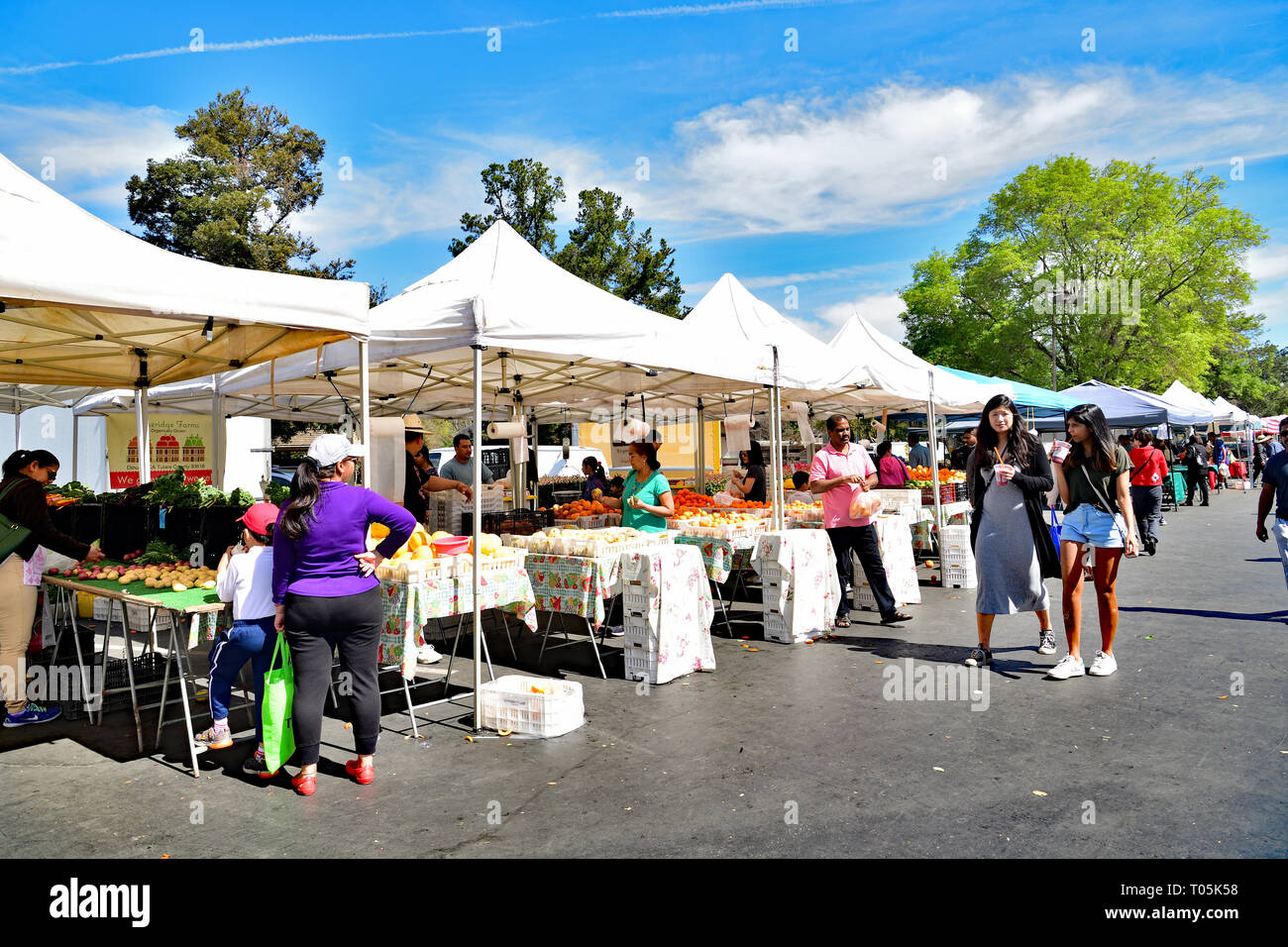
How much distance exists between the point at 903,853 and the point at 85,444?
18.5 meters

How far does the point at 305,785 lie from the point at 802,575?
504 centimetres

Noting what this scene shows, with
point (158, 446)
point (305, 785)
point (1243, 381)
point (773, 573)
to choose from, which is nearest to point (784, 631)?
point (773, 573)

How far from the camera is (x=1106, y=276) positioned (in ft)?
117

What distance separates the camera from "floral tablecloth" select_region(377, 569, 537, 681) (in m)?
5.51

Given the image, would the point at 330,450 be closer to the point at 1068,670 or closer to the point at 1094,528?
the point at 1094,528

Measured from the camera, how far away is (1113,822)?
3.92m

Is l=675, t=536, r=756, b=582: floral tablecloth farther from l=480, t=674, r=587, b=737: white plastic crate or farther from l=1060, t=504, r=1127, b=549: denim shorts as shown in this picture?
l=1060, t=504, r=1127, b=549: denim shorts

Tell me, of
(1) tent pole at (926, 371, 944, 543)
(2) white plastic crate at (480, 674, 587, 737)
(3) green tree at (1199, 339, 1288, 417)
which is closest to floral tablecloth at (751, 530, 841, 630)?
(2) white plastic crate at (480, 674, 587, 737)

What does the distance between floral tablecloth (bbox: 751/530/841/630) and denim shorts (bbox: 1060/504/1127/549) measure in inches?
94.6

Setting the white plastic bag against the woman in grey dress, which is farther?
the white plastic bag

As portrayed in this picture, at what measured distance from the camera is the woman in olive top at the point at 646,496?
24.2 feet

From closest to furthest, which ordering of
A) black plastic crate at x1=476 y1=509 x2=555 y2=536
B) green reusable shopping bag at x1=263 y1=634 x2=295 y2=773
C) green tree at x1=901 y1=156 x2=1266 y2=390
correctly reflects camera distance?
green reusable shopping bag at x1=263 y1=634 x2=295 y2=773
black plastic crate at x1=476 y1=509 x2=555 y2=536
green tree at x1=901 y1=156 x2=1266 y2=390
